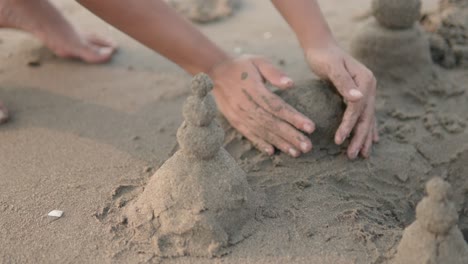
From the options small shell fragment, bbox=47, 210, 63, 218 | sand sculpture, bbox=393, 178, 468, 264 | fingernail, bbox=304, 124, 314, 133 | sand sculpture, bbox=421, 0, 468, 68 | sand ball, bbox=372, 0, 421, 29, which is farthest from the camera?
sand sculpture, bbox=421, 0, 468, 68

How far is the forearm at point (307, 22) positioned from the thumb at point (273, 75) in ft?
0.64

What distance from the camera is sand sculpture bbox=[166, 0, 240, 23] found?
152 inches

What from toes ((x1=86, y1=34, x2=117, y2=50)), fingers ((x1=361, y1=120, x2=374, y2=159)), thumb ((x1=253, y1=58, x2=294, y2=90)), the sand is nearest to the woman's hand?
thumb ((x1=253, y1=58, x2=294, y2=90))

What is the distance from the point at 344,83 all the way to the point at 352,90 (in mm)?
48

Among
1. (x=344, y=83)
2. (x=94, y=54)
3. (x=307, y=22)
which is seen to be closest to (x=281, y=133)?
(x=344, y=83)

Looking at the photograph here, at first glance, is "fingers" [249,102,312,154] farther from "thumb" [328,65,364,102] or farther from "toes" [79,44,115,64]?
"toes" [79,44,115,64]

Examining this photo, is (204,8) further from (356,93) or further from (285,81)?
(356,93)

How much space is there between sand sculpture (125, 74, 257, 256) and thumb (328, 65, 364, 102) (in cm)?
59

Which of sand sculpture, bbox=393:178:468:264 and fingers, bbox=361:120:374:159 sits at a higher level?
sand sculpture, bbox=393:178:468:264

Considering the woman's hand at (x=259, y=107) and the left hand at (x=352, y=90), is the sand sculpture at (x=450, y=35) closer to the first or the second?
the left hand at (x=352, y=90)

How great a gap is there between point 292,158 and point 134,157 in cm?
63

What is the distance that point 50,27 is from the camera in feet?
10.6

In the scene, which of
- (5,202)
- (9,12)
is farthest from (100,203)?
(9,12)

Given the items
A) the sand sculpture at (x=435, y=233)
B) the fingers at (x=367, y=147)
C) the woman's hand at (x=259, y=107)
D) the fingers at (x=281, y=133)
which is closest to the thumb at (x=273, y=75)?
the woman's hand at (x=259, y=107)
